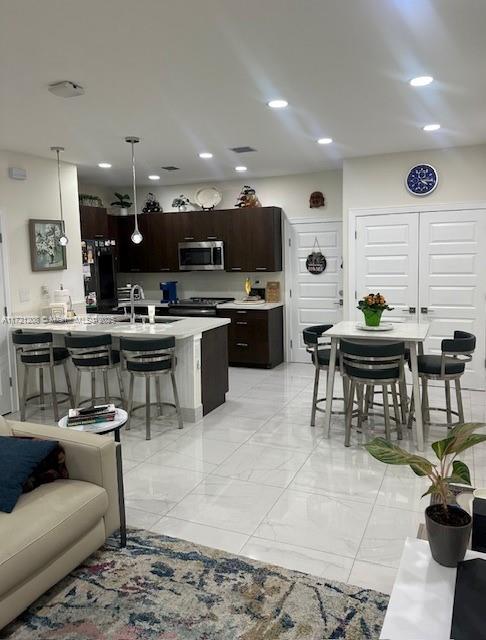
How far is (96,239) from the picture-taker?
7043mm

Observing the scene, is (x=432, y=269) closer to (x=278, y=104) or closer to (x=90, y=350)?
(x=278, y=104)

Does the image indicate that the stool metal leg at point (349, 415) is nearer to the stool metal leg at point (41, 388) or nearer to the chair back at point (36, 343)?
the chair back at point (36, 343)

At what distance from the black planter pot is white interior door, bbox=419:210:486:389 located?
14.3ft

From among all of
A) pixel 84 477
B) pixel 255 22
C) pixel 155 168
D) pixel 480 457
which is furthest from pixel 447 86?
pixel 155 168

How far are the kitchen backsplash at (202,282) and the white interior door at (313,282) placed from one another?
0.96 ft

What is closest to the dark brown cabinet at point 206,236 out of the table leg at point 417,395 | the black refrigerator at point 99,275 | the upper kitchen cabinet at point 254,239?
the upper kitchen cabinet at point 254,239

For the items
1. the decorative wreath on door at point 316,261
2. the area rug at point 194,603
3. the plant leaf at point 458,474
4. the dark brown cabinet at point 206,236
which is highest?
the dark brown cabinet at point 206,236

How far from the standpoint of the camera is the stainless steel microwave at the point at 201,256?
752 centimetres

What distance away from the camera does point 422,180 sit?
5828mm

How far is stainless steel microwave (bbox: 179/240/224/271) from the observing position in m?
7.52

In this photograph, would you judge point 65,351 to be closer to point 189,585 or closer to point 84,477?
point 84,477

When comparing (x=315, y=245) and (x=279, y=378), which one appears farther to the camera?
(x=315, y=245)

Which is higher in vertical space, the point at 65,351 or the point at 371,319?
the point at 371,319

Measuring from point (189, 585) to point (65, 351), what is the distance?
333 cm
